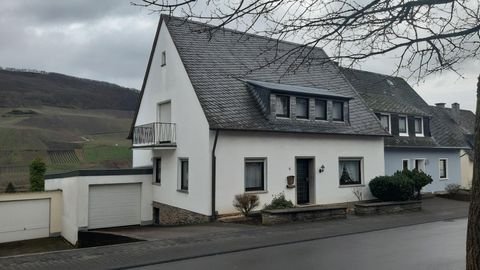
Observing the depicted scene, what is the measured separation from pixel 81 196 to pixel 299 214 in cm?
941

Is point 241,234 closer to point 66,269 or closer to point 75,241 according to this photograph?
point 66,269

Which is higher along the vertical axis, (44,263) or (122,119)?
(122,119)

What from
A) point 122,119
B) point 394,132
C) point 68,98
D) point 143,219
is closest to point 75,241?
point 143,219

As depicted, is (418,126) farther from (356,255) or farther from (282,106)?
(356,255)

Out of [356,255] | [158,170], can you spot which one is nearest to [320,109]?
[158,170]

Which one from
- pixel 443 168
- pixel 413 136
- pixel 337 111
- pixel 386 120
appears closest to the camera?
pixel 337 111

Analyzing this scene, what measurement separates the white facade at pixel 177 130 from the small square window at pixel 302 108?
4.70 metres

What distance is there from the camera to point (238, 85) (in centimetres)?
1881

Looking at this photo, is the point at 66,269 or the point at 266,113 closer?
the point at 66,269

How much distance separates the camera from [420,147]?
2559cm

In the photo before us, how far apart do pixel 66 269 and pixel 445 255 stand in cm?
795

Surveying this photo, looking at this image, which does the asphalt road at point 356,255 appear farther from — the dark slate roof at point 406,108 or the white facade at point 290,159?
the dark slate roof at point 406,108

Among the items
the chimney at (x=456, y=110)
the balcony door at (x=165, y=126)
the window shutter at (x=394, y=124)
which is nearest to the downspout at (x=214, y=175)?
the balcony door at (x=165, y=126)

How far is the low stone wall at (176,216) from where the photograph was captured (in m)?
16.8
